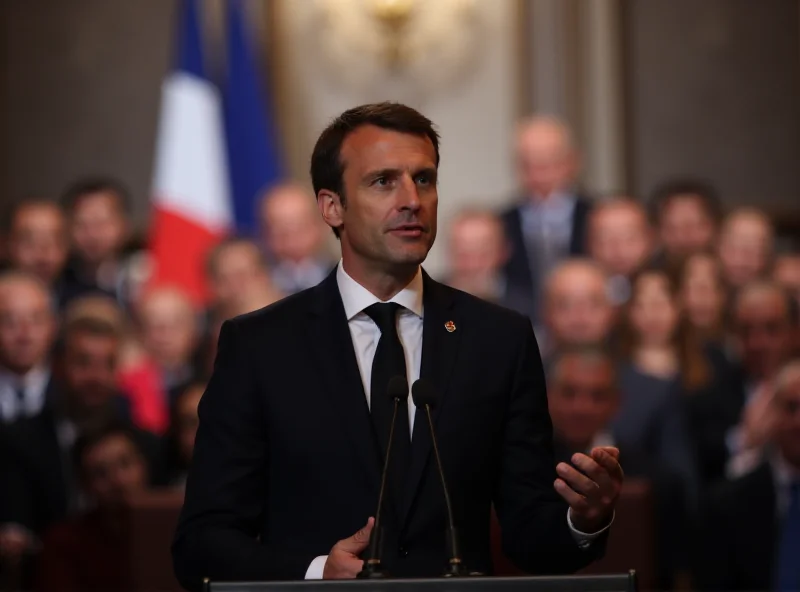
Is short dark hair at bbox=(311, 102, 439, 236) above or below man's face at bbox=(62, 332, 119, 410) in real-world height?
above

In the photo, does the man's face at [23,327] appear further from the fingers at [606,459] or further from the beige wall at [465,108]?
the fingers at [606,459]

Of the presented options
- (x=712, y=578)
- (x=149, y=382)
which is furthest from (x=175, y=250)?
(x=712, y=578)

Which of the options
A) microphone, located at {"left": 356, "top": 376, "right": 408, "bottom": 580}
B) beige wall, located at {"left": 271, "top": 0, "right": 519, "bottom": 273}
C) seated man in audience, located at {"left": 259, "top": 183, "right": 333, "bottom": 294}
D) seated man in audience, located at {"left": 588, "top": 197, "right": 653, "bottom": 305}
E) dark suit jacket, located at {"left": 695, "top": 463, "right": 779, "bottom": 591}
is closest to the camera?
microphone, located at {"left": 356, "top": 376, "right": 408, "bottom": 580}

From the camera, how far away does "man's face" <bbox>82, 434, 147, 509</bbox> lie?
17.9 ft

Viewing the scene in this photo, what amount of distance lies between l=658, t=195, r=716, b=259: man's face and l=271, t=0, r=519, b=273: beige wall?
2.59 m

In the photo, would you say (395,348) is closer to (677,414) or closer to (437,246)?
(677,414)

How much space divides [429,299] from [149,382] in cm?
435

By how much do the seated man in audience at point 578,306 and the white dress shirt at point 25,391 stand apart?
7.32ft

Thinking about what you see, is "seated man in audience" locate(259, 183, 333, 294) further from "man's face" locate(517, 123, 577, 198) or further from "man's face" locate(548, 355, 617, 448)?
"man's face" locate(548, 355, 617, 448)

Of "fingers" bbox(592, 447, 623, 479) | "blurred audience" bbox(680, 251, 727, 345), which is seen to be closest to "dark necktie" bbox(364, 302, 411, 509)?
"fingers" bbox(592, 447, 623, 479)

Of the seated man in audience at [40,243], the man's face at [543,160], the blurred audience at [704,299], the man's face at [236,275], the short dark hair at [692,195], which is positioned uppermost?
the man's face at [543,160]

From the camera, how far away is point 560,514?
8.32ft

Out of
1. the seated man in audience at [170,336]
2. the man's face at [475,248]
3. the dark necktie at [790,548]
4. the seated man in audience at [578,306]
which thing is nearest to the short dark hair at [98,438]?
the seated man in audience at [170,336]

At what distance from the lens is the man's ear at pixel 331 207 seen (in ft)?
8.77
